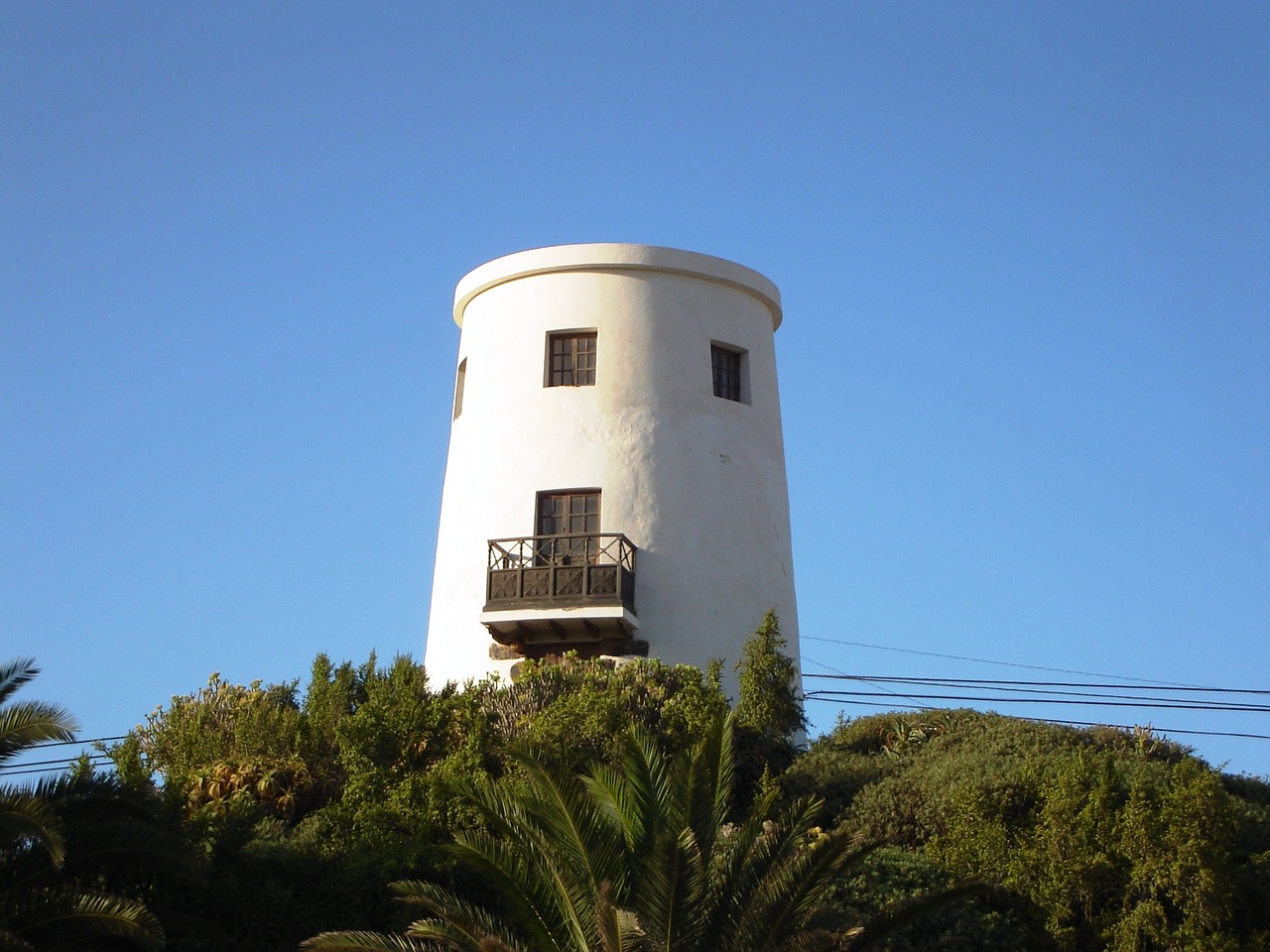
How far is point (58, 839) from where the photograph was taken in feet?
48.3

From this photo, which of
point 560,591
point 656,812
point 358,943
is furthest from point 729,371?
point 358,943

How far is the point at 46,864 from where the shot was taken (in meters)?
15.8

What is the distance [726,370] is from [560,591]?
5370mm

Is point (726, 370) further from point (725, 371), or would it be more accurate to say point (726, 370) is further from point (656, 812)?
point (656, 812)

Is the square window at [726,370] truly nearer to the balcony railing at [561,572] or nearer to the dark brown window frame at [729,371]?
the dark brown window frame at [729,371]

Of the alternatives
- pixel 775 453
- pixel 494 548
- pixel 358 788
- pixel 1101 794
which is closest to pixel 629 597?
pixel 494 548

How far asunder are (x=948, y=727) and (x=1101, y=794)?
17.2 ft

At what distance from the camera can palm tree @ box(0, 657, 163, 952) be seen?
49.1ft

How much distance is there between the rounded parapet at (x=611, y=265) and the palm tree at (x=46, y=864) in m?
13.7

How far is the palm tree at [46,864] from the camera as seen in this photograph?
15.0m

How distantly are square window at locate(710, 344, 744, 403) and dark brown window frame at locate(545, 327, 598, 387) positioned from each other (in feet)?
6.76

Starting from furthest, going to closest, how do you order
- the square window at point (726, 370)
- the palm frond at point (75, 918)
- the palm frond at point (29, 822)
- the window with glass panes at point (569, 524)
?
the square window at point (726, 370) < the window with glass panes at point (569, 524) < the palm frond at point (75, 918) < the palm frond at point (29, 822)

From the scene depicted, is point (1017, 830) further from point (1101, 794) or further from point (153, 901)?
point (153, 901)

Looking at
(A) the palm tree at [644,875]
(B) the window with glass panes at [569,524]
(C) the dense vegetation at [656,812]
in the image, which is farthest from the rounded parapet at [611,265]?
(A) the palm tree at [644,875]
